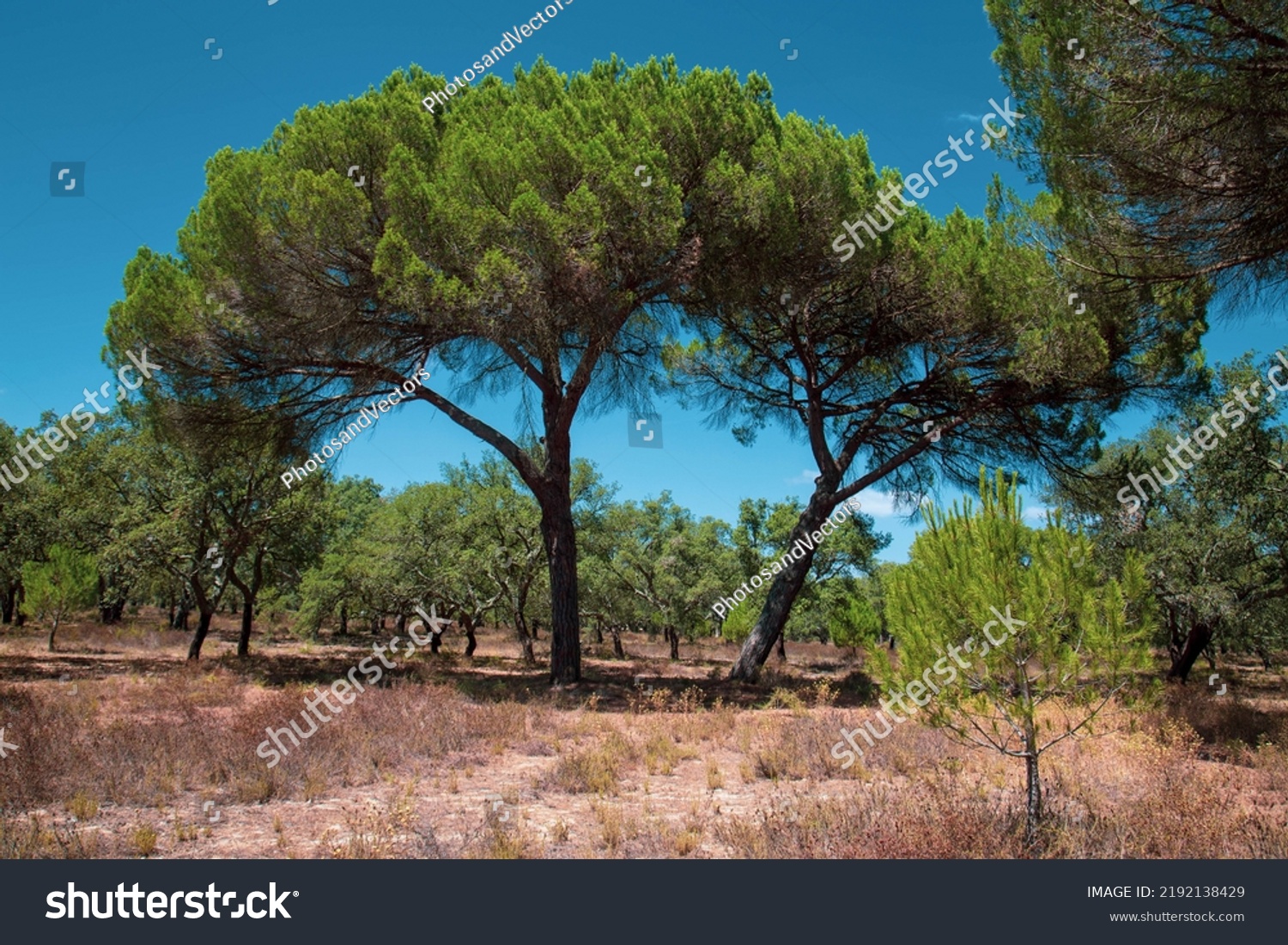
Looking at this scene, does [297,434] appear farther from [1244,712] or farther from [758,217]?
[1244,712]

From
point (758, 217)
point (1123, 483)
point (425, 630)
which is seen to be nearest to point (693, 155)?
point (758, 217)

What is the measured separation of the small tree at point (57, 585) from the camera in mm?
23172

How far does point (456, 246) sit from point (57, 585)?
21.1m

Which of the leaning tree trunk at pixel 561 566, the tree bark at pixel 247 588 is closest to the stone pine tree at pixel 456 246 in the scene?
the leaning tree trunk at pixel 561 566

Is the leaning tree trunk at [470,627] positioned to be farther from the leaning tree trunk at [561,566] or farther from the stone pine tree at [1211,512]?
the stone pine tree at [1211,512]

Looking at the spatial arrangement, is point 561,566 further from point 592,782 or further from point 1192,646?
point 1192,646

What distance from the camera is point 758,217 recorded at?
1177cm

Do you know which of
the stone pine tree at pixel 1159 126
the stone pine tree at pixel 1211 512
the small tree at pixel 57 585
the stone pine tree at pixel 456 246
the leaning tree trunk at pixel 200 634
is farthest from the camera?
the small tree at pixel 57 585

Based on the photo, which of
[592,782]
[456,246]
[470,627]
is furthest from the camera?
[470,627]

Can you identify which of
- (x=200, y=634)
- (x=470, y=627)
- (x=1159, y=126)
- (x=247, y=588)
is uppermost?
(x=1159, y=126)

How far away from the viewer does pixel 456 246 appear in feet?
37.7

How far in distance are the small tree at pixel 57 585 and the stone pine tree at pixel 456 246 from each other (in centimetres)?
1388

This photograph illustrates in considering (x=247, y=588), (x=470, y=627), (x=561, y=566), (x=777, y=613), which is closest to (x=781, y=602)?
(x=777, y=613)

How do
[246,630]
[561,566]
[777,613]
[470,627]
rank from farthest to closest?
[470,627], [246,630], [777,613], [561,566]
